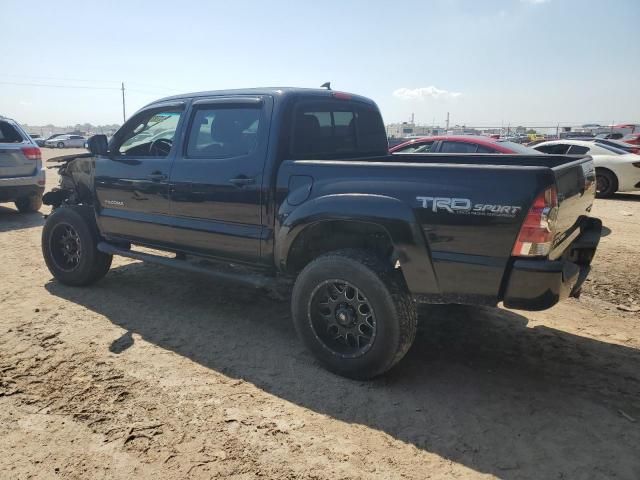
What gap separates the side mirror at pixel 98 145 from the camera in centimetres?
485

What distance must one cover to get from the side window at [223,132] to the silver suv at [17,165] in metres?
6.10

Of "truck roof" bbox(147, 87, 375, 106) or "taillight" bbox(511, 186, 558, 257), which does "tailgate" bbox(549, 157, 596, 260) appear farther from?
"truck roof" bbox(147, 87, 375, 106)

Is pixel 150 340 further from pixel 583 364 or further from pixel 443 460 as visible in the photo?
pixel 583 364

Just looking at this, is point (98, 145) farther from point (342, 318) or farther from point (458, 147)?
point (458, 147)

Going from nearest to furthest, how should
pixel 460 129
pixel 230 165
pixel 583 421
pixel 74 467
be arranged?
pixel 74 467 → pixel 583 421 → pixel 230 165 → pixel 460 129

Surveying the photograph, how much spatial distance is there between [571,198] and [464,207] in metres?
0.77

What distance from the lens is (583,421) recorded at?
2.83 m

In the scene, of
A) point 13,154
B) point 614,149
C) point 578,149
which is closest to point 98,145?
point 13,154

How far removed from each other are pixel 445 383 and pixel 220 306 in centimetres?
235

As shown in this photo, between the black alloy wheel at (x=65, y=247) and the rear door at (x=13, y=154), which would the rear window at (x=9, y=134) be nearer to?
the rear door at (x=13, y=154)

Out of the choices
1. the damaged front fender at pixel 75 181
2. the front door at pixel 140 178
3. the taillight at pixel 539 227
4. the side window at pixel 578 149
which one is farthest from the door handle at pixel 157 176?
the side window at pixel 578 149

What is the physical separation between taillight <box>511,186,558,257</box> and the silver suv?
8.80m

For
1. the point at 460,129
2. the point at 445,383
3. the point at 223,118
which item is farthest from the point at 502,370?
the point at 460,129

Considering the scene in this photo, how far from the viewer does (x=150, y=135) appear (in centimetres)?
474
